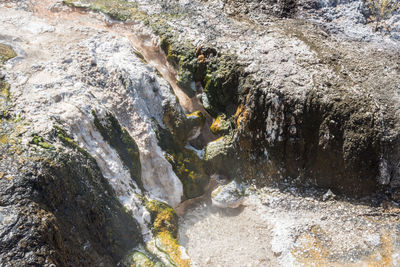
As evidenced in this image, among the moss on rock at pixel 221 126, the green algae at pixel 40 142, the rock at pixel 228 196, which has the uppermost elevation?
the green algae at pixel 40 142

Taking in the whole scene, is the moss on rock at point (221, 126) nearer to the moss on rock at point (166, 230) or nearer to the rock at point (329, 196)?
the moss on rock at point (166, 230)

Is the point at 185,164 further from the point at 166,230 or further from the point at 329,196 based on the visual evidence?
the point at 329,196

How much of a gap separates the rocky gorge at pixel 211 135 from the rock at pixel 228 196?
27 mm

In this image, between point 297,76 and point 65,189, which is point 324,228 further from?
point 65,189

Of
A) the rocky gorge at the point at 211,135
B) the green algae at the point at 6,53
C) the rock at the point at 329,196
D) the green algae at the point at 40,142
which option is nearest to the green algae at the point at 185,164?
the rocky gorge at the point at 211,135

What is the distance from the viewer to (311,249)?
18.5 ft

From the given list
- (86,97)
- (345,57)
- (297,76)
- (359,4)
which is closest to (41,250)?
(86,97)

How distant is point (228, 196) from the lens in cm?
677

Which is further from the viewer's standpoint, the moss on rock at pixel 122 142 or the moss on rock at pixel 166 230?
the moss on rock at pixel 122 142

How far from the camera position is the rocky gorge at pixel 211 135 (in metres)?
5.15

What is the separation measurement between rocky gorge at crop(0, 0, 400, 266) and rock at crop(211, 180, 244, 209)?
27 millimetres

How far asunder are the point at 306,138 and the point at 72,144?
451 centimetres

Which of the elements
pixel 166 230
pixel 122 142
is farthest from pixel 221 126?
pixel 166 230

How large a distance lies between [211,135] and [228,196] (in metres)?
1.67
